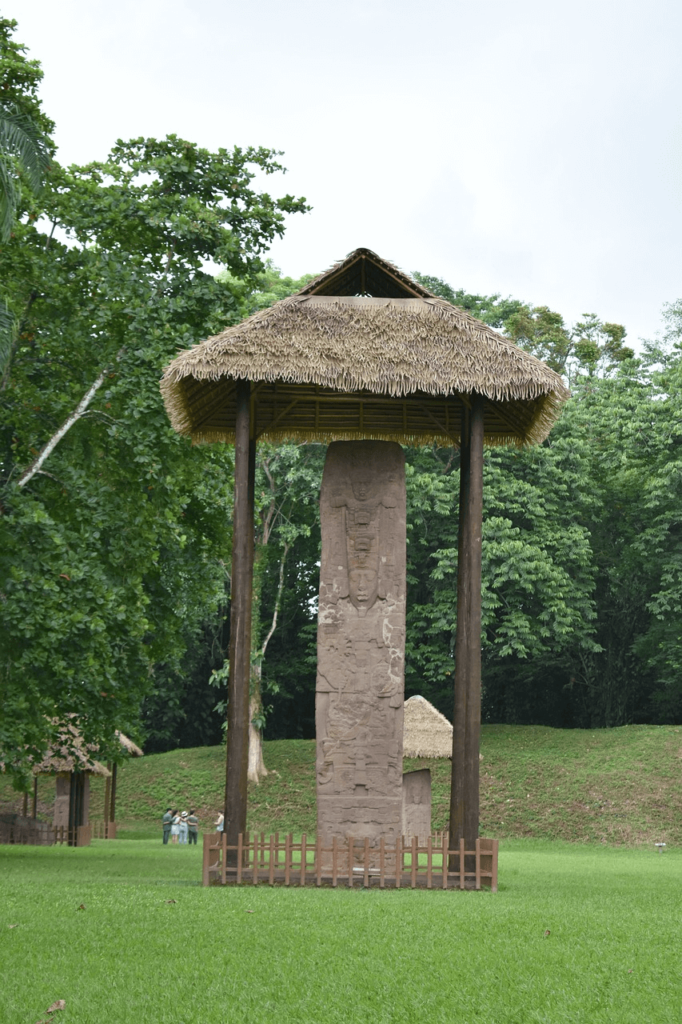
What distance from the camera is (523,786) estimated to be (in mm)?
30109

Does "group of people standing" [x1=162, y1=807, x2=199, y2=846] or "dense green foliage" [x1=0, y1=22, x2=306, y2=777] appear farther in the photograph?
"group of people standing" [x1=162, y1=807, x2=199, y2=846]

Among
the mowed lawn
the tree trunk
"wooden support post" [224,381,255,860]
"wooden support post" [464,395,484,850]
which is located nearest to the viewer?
the mowed lawn

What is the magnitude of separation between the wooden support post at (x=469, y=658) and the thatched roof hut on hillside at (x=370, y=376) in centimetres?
1

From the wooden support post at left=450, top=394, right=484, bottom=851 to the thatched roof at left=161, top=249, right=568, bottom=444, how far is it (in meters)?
0.66

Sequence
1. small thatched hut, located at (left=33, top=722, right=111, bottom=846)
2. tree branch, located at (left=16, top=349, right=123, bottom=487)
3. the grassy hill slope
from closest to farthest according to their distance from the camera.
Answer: tree branch, located at (left=16, top=349, right=123, bottom=487) < small thatched hut, located at (left=33, top=722, right=111, bottom=846) < the grassy hill slope

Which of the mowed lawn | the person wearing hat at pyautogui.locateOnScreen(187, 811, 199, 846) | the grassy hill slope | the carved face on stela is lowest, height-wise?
the person wearing hat at pyautogui.locateOnScreen(187, 811, 199, 846)

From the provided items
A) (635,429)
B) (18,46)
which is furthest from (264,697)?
(18,46)

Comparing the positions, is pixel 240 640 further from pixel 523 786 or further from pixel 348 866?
pixel 523 786

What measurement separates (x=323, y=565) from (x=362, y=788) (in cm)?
256

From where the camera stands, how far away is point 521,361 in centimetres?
1277

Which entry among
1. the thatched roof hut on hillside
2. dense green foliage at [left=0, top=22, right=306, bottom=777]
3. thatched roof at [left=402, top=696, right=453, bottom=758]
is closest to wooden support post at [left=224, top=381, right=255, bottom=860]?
the thatched roof hut on hillside

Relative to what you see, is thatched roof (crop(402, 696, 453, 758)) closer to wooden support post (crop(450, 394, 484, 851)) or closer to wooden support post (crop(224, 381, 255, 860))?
wooden support post (crop(450, 394, 484, 851))

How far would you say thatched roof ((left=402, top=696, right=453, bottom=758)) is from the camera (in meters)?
22.3

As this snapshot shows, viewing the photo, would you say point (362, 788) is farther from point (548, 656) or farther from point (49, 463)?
point (548, 656)
